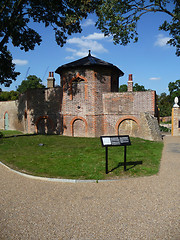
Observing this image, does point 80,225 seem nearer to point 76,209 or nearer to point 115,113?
point 76,209

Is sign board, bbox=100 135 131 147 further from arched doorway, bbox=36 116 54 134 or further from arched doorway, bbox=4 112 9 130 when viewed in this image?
arched doorway, bbox=4 112 9 130

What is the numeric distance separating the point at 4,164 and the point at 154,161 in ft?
24.8

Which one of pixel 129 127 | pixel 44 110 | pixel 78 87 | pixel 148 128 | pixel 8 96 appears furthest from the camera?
pixel 8 96

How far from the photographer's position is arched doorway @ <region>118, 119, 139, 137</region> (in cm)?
1883

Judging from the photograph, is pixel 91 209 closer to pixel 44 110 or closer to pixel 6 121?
pixel 44 110

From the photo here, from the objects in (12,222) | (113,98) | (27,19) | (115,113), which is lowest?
(12,222)

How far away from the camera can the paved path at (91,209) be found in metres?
3.96

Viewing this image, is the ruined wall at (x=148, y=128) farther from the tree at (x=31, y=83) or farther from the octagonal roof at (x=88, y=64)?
the tree at (x=31, y=83)

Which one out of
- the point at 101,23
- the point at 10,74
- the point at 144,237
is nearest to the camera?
the point at 144,237

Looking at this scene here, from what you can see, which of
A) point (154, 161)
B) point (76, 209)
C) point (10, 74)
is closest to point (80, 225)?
point (76, 209)

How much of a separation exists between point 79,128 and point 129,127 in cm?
535

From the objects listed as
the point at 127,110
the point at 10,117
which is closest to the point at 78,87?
the point at 127,110

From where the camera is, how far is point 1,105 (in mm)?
34219

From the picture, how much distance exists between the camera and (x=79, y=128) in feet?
67.7
